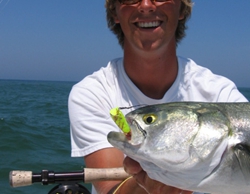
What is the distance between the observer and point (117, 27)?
3932mm

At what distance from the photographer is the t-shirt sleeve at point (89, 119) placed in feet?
9.79

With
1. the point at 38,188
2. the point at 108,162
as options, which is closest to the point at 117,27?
the point at 108,162

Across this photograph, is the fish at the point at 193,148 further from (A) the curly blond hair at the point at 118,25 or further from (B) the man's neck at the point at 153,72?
(A) the curly blond hair at the point at 118,25

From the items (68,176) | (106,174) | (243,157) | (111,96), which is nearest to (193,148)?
(243,157)

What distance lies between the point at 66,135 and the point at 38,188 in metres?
5.34

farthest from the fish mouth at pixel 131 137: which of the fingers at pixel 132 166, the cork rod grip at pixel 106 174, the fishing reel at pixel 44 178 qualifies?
the fishing reel at pixel 44 178

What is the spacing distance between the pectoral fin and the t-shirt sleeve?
3.92 feet

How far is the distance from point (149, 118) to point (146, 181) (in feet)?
1.24

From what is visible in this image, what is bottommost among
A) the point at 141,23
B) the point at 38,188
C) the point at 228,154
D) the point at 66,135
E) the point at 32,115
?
the point at 32,115

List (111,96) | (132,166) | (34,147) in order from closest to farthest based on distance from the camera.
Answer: (132,166), (111,96), (34,147)

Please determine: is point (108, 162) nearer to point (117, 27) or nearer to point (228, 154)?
point (228, 154)

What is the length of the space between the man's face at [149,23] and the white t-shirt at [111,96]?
37 cm

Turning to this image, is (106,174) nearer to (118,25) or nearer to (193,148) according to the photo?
(193,148)

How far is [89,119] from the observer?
10.1 ft
